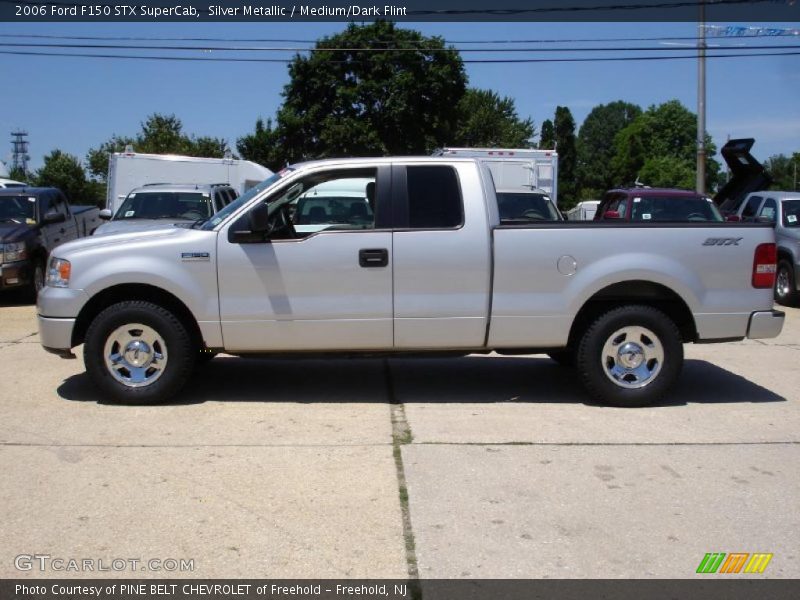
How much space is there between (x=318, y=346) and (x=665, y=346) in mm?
2753

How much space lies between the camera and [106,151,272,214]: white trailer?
60.8 ft

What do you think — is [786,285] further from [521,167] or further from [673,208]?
[521,167]

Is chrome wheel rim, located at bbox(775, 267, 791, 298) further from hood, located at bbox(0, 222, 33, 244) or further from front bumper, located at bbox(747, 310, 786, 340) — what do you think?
hood, located at bbox(0, 222, 33, 244)

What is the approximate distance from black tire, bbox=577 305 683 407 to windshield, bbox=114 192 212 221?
25.2 feet

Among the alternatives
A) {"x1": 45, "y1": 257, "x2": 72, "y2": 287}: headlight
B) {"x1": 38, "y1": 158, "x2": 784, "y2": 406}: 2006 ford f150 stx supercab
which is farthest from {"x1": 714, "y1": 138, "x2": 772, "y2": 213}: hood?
{"x1": 45, "y1": 257, "x2": 72, "y2": 287}: headlight

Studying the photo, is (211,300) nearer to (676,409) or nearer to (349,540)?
(349,540)


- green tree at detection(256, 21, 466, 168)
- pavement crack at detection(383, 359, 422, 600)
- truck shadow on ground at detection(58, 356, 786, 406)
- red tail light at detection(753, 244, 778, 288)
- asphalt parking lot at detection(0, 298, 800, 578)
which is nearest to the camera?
pavement crack at detection(383, 359, 422, 600)

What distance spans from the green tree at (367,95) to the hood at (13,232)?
28.4 meters

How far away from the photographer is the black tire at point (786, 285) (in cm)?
1344

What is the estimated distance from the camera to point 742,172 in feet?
67.7

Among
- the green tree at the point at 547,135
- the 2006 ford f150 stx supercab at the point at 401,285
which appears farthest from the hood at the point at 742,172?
the green tree at the point at 547,135

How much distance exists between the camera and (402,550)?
13.8ft

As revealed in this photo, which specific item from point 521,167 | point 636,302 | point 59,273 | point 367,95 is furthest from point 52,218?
point 367,95
